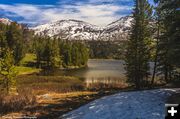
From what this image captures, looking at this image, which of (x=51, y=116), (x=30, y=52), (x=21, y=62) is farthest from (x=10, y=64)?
(x=30, y=52)

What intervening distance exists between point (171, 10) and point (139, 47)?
24957mm

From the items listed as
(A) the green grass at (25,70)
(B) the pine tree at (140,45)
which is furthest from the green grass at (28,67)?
(B) the pine tree at (140,45)

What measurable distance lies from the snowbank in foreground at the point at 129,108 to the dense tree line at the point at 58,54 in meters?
91.0

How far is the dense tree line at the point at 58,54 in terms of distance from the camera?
109375mm

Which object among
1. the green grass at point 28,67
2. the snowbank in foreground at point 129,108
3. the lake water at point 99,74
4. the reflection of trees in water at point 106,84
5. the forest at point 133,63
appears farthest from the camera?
the green grass at point 28,67

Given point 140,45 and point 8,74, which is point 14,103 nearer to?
point 140,45

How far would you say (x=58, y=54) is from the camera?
117 meters

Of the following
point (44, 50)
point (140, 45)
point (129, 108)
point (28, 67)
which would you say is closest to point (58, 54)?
point (44, 50)

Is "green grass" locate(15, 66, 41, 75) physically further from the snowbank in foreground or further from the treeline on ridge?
the snowbank in foreground

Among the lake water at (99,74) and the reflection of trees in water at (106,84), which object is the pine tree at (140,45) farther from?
the lake water at (99,74)

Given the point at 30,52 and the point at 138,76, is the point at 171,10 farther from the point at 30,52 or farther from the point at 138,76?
the point at 30,52

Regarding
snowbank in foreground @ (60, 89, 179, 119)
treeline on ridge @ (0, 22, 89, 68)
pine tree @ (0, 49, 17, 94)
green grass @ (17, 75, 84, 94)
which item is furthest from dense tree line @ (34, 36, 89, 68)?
snowbank in foreground @ (60, 89, 179, 119)

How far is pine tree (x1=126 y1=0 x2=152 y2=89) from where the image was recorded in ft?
143

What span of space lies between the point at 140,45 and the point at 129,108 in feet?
96.9
